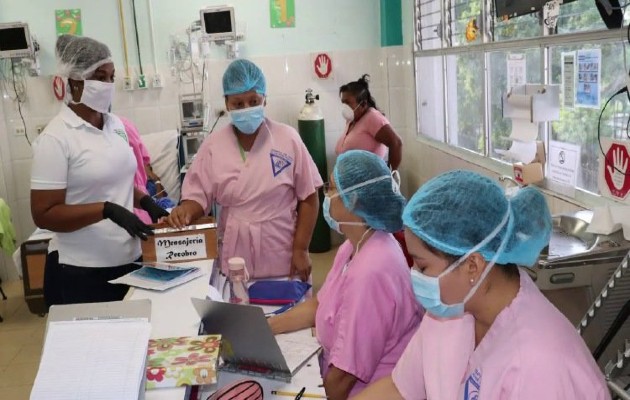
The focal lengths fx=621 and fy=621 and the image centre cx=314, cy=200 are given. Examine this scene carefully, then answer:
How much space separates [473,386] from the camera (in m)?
1.29

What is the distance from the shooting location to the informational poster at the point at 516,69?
125 inches

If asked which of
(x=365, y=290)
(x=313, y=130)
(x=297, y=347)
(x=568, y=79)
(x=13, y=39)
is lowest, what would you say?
(x=297, y=347)

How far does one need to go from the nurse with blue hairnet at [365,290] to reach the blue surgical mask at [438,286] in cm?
33

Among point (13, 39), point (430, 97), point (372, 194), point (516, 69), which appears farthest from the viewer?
point (430, 97)

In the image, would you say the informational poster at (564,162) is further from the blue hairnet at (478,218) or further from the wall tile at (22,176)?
the wall tile at (22,176)

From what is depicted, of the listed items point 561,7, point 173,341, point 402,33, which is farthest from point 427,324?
point 402,33

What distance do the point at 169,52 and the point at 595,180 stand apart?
349 centimetres

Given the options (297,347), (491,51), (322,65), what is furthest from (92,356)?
(322,65)

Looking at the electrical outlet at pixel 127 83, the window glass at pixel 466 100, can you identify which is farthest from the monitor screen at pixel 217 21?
the window glass at pixel 466 100

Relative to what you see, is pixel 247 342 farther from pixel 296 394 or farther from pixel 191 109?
pixel 191 109

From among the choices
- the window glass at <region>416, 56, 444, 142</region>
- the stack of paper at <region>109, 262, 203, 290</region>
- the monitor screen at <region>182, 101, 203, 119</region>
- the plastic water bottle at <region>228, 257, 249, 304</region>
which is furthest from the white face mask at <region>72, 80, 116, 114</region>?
the window glass at <region>416, 56, 444, 142</region>

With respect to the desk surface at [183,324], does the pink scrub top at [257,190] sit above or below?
above

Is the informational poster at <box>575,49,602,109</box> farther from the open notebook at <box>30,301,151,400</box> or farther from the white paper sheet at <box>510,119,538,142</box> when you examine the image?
the open notebook at <box>30,301,151,400</box>

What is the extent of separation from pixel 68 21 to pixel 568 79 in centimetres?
380
